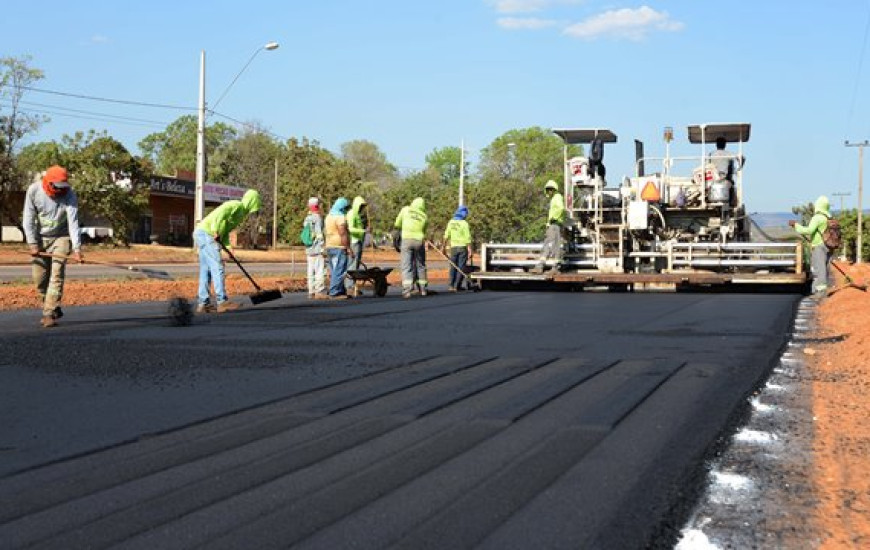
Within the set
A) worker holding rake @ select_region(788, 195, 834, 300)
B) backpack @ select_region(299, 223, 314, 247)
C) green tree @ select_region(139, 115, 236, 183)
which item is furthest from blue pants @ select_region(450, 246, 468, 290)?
green tree @ select_region(139, 115, 236, 183)

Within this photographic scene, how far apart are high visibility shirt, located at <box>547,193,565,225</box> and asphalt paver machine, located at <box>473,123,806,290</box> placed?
0.94 m

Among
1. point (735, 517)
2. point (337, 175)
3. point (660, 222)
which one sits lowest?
point (735, 517)

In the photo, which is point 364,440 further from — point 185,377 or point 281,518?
point 185,377

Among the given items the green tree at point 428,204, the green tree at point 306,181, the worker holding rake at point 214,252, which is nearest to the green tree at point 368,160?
the green tree at point 428,204

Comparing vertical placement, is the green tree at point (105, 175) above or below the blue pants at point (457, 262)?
above

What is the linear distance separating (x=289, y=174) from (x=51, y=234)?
168 ft

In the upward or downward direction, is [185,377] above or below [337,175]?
below

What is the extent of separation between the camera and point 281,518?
3.39m

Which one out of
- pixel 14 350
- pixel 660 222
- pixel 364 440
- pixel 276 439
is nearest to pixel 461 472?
pixel 364 440

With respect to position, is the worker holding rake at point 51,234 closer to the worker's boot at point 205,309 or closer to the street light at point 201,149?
the worker's boot at point 205,309

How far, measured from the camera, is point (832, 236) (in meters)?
15.1

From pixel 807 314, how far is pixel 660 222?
17.9 ft

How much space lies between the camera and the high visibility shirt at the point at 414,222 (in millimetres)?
16344

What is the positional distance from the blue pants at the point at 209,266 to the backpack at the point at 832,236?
9.85 metres
